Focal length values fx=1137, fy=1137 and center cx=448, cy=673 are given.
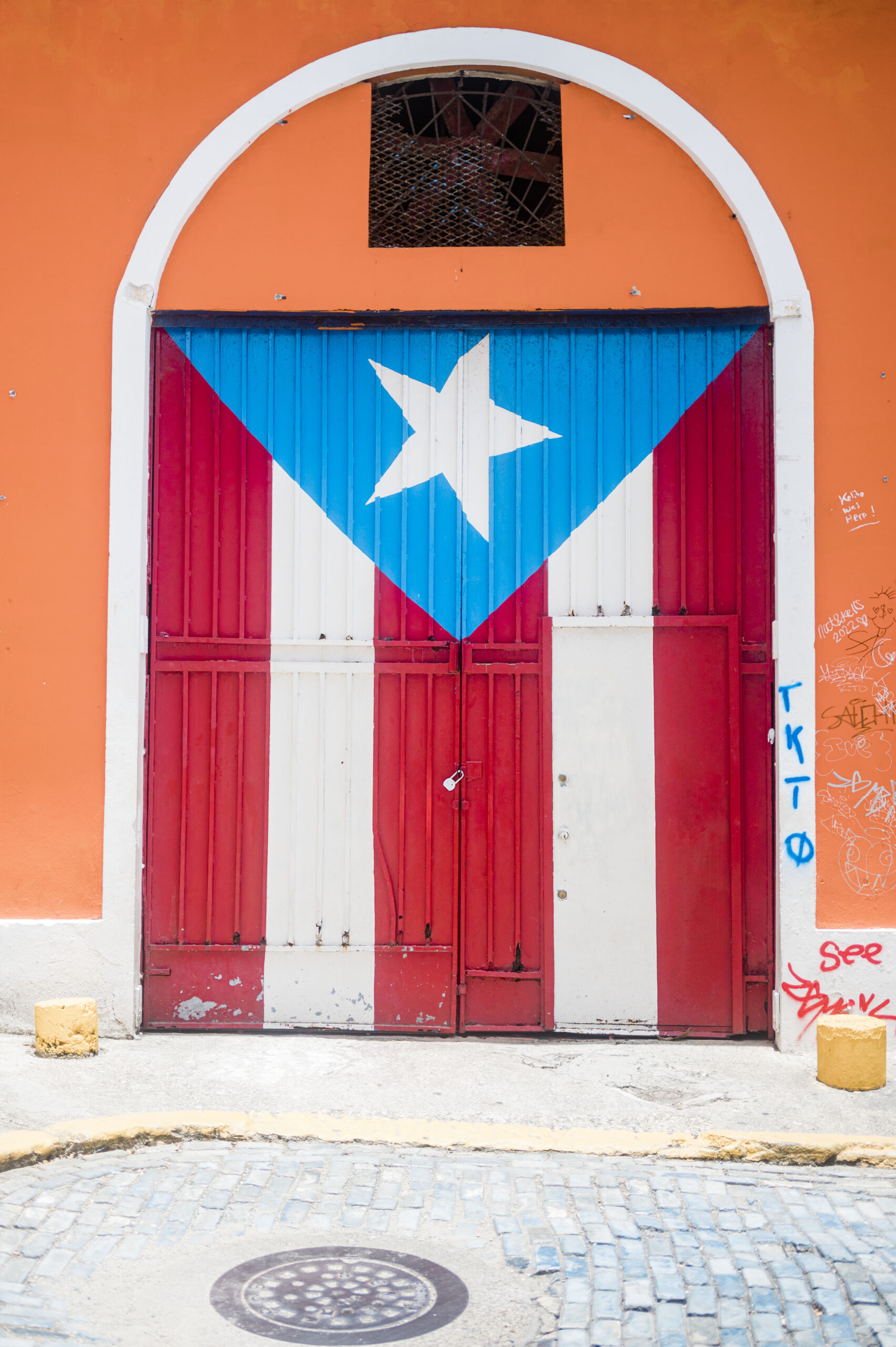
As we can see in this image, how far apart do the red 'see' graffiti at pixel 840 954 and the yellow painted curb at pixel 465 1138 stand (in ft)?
4.31

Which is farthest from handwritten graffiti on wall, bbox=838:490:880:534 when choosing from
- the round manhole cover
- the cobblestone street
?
the round manhole cover

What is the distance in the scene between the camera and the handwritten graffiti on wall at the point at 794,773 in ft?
19.8

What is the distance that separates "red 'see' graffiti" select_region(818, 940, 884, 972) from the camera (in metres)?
5.97

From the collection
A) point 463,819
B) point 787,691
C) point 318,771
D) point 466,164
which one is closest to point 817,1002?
point 787,691

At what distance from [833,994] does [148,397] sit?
194 inches

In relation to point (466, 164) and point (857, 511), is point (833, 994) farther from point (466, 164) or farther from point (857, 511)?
point (466, 164)

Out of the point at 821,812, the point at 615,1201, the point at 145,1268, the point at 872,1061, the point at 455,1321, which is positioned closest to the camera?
the point at 455,1321

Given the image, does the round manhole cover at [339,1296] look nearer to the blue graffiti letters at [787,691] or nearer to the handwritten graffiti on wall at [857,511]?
the blue graffiti letters at [787,691]

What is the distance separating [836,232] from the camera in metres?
6.20

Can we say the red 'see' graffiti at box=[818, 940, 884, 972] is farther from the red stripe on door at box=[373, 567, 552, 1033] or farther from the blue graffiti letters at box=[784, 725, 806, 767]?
the red stripe on door at box=[373, 567, 552, 1033]

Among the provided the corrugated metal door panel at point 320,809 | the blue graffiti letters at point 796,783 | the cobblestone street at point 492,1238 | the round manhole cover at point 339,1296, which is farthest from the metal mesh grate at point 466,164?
the round manhole cover at point 339,1296

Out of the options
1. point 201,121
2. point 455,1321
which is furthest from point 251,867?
point 201,121

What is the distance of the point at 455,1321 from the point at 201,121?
19.7 ft

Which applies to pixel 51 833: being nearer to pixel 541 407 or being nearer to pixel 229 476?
pixel 229 476
